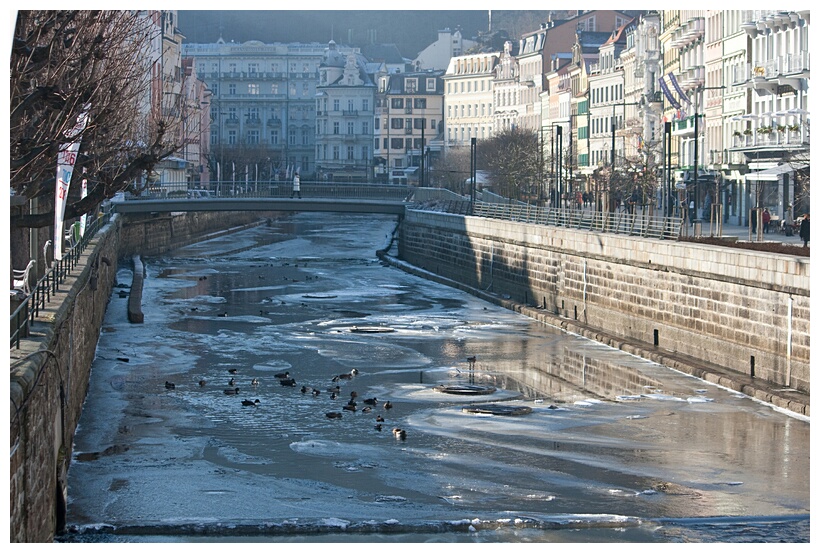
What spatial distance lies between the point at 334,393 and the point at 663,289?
1173 cm

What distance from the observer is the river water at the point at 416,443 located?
2206cm

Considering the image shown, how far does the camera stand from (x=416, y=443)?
1104 inches

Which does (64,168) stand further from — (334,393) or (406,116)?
(406,116)

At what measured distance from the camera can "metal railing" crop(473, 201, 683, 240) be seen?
153ft

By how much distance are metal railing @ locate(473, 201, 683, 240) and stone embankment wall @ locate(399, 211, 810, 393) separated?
1.02 metres

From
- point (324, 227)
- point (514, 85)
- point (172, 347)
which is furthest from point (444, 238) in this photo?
point (514, 85)

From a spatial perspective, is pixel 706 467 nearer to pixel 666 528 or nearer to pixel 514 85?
pixel 666 528

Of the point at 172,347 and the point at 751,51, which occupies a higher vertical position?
the point at 751,51

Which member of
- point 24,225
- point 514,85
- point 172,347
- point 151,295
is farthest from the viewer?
point 514,85

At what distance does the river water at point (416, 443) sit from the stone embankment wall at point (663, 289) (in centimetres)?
116

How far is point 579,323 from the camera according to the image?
4825 centimetres

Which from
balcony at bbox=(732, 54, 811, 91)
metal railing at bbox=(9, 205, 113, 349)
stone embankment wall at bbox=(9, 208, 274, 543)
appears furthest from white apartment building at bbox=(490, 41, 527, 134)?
stone embankment wall at bbox=(9, 208, 274, 543)

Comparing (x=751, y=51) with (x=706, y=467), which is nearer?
(x=706, y=467)

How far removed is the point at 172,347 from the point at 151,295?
17.4m
